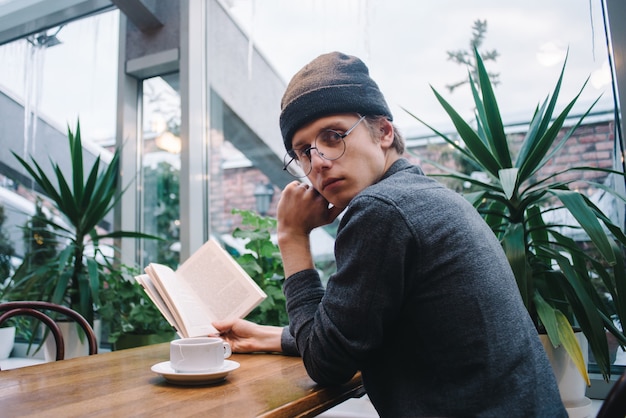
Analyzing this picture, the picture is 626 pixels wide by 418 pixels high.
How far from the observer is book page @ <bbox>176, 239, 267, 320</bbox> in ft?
4.35

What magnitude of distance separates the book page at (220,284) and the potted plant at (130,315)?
1096 mm

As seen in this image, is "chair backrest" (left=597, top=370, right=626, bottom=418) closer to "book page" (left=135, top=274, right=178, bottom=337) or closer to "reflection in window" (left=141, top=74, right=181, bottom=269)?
"book page" (left=135, top=274, right=178, bottom=337)

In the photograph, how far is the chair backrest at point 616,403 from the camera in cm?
61

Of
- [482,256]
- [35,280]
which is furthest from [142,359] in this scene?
[35,280]

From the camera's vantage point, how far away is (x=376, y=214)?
0.82m

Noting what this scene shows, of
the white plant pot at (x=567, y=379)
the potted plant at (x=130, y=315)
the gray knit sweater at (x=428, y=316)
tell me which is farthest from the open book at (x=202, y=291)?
the potted plant at (x=130, y=315)

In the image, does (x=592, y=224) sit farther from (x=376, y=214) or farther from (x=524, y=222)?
(x=376, y=214)

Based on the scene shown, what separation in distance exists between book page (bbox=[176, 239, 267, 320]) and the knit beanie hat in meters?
0.45

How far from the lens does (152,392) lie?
916mm

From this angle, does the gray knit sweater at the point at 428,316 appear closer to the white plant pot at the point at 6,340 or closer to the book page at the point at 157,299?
the book page at the point at 157,299

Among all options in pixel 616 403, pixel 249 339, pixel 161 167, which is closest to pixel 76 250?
pixel 161 167

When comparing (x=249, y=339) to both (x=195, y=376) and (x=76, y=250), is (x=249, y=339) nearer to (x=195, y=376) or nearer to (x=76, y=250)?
(x=195, y=376)

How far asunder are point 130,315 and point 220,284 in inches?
50.9

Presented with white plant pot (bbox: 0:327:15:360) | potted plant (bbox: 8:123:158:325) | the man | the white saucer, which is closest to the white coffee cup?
the white saucer
